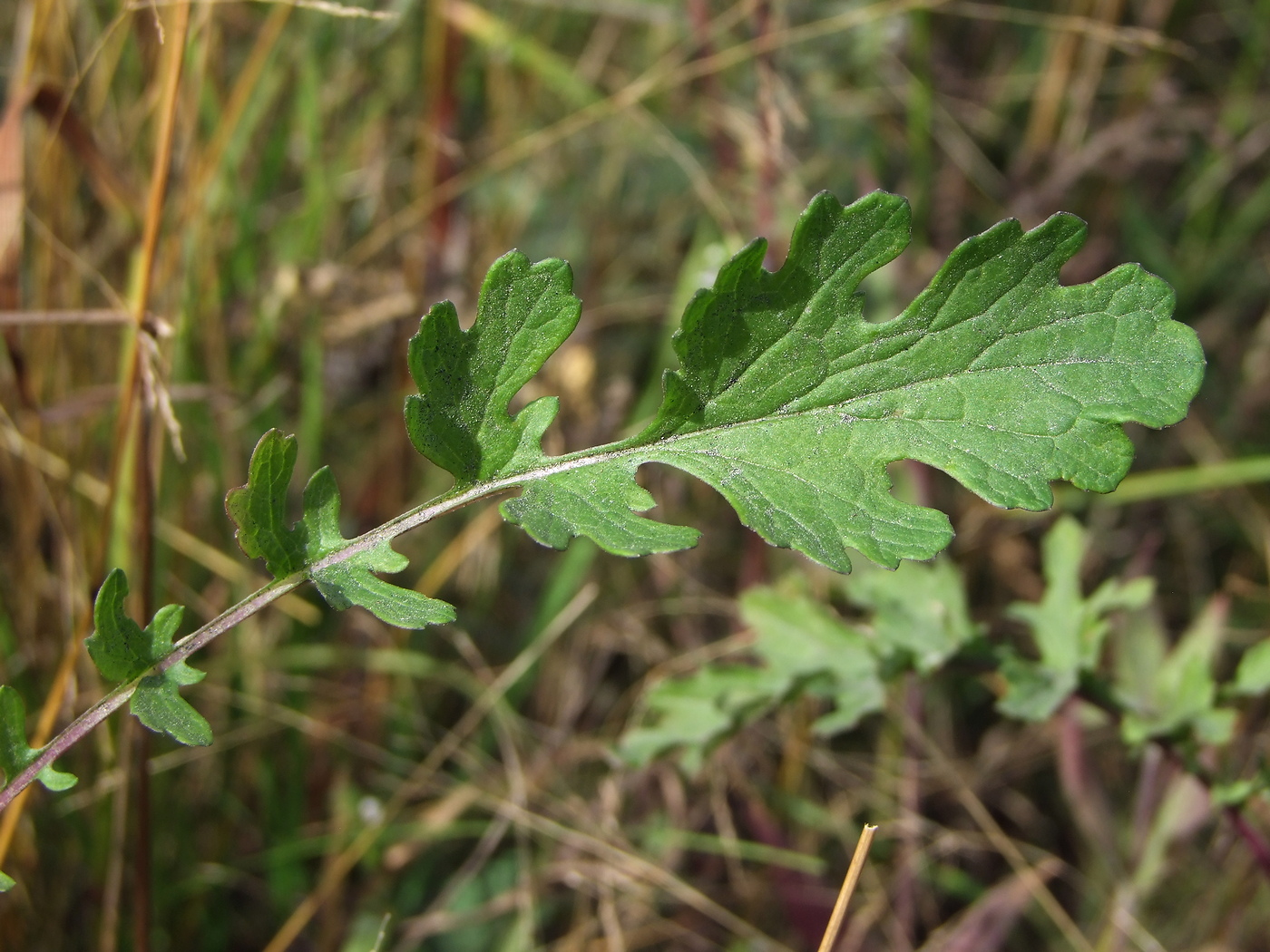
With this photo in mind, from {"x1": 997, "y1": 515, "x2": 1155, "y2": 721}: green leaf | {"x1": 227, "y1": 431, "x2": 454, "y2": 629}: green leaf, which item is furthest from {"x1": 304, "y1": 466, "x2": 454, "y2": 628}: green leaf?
{"x1": 997, "y1": 515, "x2": 1155, "y2": 721}: green leaf

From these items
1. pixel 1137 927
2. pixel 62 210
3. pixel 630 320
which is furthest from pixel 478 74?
pixel 1137 927

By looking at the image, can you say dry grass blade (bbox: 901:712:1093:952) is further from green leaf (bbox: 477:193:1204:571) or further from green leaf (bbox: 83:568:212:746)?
green leaf (bbox: 83:568:212:746)

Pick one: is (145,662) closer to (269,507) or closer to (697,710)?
(269,507)

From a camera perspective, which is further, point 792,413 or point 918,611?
point 918,611

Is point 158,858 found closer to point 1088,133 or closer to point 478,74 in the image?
point 478,74

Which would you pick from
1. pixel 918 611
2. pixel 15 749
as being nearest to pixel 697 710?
pixel 918 611

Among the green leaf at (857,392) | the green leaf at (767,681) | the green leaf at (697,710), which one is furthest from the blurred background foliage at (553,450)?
the green leaf at (857,392)

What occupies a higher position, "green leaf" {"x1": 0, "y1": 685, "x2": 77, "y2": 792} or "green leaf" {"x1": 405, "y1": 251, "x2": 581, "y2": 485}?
"green leaf" {"x1": 405, "y1": 251, "x2": 581, "y2": 485}
